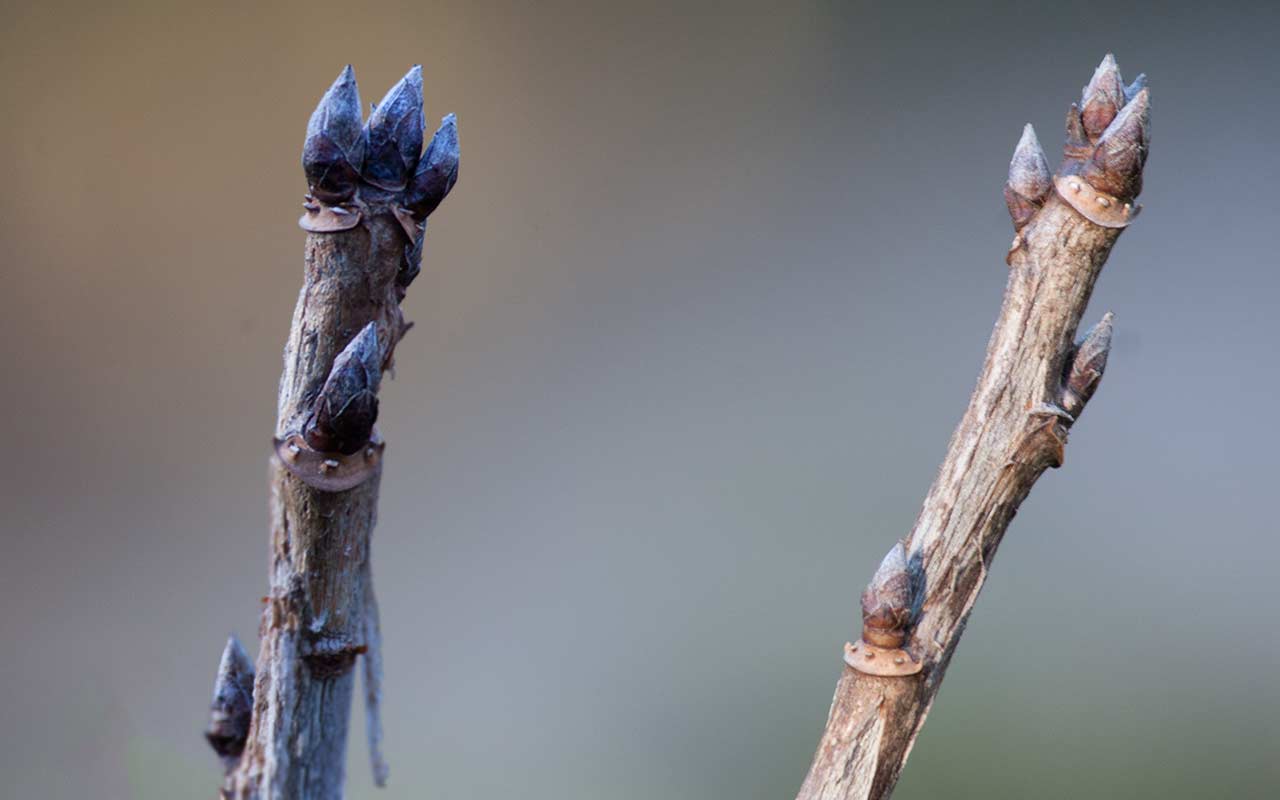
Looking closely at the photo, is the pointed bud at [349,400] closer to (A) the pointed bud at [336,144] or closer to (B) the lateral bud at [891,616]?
(A) the pointed bud at [336,144]

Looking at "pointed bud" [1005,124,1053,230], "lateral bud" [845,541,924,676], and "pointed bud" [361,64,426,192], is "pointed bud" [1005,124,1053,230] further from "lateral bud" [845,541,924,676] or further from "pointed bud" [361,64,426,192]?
"pointed bud" [361,64,426,192]

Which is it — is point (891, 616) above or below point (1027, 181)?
below

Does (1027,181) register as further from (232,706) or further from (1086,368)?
(232,706)

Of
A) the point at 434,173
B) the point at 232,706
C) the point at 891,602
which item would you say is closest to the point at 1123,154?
the point at 891,602

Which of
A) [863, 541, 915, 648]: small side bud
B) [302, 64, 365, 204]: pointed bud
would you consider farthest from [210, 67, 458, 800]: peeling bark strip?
[863, 541, 915, 648]: small side bud

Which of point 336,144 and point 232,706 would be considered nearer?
point 336,144

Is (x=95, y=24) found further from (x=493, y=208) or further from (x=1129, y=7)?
(x=1129, y=7)

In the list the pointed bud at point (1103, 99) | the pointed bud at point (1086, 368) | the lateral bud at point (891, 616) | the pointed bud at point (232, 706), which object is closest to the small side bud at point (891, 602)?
the lateral bud at point (891, 616)
